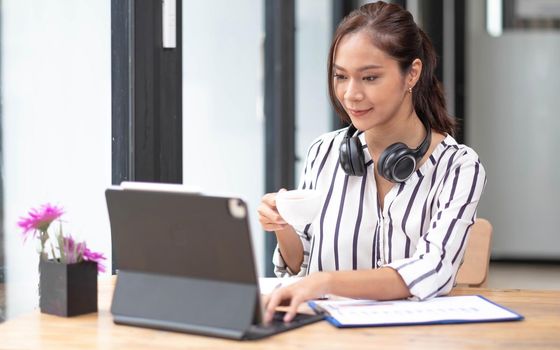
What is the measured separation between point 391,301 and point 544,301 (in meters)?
0.30

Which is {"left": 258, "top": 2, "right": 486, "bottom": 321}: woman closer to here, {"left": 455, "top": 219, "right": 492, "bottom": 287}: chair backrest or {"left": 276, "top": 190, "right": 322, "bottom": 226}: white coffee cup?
{"left": 276, "top": 190, "right": 322, "bottom": 226}: white coffee cup

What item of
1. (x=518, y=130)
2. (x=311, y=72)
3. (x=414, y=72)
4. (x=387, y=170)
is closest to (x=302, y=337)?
(x=387, y=170)

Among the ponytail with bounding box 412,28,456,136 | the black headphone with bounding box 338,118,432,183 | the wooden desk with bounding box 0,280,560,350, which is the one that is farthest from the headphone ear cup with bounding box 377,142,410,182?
the wooden desk with bounding box 0,280,560,350

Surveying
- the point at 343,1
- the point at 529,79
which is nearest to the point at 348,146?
the point at 343,1

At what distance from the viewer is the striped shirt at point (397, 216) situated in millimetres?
1910

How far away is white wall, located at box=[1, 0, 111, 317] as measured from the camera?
6.54ft

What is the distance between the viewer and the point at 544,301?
178cm

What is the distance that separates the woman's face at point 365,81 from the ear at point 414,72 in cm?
5

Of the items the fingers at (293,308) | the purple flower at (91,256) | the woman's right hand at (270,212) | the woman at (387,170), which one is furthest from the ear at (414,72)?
the purple flower at (91,256)

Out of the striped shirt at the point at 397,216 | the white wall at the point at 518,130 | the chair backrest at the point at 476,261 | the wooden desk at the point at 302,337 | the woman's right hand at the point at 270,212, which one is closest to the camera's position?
the wooden desk at the point at 302,337

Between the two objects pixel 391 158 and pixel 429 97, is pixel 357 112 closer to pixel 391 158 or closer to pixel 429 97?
pixel 391 158

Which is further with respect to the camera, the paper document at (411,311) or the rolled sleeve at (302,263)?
the rolled sleeve at (302,263)

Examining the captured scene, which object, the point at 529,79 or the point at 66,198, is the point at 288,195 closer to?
the point at 66,198

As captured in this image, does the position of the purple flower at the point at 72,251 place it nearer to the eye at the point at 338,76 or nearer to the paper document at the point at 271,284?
the paper document at the point at 271,284
